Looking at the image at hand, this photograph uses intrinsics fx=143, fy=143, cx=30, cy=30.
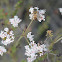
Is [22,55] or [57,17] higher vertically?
[57,17]

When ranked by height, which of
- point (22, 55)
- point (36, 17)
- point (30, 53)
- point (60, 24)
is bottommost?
point (30, 53)

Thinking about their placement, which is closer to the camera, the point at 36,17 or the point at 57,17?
the point at 36,17

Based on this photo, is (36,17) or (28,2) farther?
(28,2)

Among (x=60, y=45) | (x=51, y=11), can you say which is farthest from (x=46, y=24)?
(x=51, y=11)

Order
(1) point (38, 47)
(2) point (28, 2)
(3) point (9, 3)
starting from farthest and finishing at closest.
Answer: (3) point (9, 3) → (2) point (28, 2) → (1) point (38, 47)

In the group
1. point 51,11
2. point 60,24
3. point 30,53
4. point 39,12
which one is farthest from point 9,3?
point 30,53

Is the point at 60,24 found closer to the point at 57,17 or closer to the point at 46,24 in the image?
the point at 57,17

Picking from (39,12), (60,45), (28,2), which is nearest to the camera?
(39,12)

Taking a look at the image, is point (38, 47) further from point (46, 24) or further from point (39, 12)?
point (46, 24)

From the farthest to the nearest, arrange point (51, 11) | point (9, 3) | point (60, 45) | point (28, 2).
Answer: point (51, 11)
point (9, 3)
point (28, 2)
point (60, 45)
